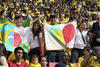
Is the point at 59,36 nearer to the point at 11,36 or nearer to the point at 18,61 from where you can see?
the point at 11,36

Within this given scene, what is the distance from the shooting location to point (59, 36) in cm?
712

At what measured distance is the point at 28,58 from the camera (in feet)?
20.1

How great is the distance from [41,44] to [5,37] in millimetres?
1015

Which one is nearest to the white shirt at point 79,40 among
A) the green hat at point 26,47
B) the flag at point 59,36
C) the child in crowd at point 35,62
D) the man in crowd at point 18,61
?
the flag at point 59,36

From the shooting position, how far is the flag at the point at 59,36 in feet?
22.9

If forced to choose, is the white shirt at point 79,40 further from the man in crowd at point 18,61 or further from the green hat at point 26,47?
the man in crowd at point 18,61

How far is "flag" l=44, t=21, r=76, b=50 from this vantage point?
6973 mm

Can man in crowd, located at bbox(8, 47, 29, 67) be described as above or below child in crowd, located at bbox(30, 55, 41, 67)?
above

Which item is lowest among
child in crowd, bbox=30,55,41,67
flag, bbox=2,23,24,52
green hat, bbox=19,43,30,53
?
child in crowd, bbox=30,55,41,67

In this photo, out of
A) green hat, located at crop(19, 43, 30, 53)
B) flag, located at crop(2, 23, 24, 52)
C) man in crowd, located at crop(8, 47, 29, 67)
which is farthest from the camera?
flag, located at crop(2, 23, 24, 52)

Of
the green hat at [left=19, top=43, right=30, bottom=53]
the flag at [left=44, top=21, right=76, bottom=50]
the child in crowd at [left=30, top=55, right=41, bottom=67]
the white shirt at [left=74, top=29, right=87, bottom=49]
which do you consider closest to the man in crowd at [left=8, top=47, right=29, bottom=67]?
the green hat at [left=19, top=43, right=30, bottom=53]

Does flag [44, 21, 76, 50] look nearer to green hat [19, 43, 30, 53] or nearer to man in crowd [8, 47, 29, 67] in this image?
green hat [19, 43, 30, 53]

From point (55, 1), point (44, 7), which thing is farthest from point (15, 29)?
point (55, 1)

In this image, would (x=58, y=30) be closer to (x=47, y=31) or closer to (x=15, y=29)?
(x=47, y=31)
